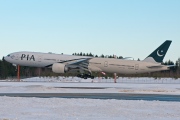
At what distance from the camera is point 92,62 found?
60688mm

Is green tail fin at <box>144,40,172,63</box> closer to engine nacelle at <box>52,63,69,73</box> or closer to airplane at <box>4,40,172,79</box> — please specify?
airplane at <box>4,40,172,79</box>

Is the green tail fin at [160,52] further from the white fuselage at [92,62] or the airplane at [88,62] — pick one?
the white fuselage at [92,62]

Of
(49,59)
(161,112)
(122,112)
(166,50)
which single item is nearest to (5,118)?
(122,112)

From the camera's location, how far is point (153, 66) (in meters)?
59.7

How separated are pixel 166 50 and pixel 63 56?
16518mm

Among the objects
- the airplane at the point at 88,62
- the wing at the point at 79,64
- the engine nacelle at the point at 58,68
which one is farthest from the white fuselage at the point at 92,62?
the engine nacelle at the point at 58,68

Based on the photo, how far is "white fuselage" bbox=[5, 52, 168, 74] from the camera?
59.2 meters

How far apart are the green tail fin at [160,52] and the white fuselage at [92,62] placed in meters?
1.30

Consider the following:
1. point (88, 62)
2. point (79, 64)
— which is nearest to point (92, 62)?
point (88, 62)

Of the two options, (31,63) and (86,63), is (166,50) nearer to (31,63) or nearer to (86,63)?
(86,63)

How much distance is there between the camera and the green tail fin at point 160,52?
60.9 m

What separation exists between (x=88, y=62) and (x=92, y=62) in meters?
0.73

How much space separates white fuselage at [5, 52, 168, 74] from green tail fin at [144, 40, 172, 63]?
130cm

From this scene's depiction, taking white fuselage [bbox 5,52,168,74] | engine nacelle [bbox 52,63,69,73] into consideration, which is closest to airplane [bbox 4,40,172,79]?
white fuselage [bbox 5,52,168,74]
